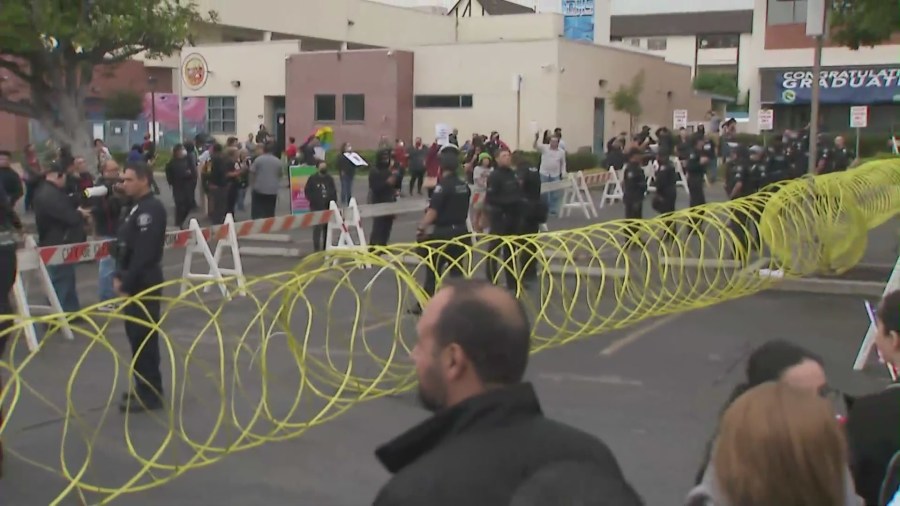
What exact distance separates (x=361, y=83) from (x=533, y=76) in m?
7.98

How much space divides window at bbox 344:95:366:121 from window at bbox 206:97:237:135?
6744mm

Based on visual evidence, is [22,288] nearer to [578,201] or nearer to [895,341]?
[895,341]

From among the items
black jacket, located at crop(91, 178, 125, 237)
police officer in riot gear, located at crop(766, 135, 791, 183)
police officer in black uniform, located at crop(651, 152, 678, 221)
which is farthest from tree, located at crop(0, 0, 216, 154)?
police officer in riot gear, located at crop(766, 135, 791, 183)

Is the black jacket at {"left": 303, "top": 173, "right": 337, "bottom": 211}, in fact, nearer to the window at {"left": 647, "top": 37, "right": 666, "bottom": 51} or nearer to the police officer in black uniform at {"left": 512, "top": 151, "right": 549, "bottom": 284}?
the police officer in black uniform at {"left": 512, "top": 151, "right": 549, "bottom": 284}

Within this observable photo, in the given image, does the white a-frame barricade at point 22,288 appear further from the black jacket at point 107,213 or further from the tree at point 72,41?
the tree at point 72,41

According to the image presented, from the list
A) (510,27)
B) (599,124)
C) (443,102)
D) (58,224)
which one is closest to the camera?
(58,224)

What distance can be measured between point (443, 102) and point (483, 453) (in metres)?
42.8

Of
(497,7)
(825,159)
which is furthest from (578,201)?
(497,7)

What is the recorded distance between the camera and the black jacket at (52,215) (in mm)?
11258

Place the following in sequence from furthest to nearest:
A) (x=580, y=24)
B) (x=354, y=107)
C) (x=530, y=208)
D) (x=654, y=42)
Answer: (x=654, y=42), (x=580, y=24), (x=354, y=107), (x=530, y=208)

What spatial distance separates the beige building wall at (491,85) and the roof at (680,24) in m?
45.9

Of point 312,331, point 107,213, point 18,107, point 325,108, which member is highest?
point 325,108

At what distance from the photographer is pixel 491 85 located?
42625mm

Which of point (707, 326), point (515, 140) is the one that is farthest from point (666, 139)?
point (515, 140)
